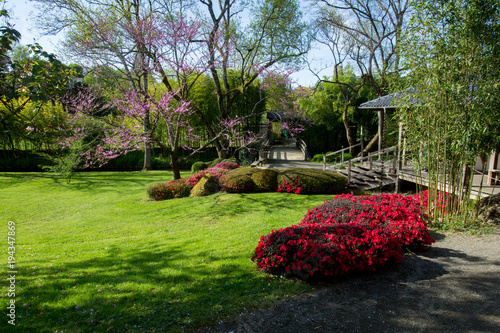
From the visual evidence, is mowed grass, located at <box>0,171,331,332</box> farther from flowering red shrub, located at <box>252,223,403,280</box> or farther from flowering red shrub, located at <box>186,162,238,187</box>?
flowering red shrub, located at <box>186,162,238,187</box>

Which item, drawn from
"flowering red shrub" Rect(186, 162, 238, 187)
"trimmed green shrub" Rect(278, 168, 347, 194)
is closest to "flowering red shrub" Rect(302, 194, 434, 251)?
"trimmed green shrub" Rect(278, 168, 347, 194)

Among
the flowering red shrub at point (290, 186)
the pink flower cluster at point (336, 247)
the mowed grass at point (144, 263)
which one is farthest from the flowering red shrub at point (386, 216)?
the flowering red shrub at point (290, 186)

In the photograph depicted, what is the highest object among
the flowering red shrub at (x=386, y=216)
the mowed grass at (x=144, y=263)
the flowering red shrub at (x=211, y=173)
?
the flowering red shrub at (x=211, y=173)

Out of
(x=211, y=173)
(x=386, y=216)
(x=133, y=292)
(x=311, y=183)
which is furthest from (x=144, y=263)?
(x=211, y=173)

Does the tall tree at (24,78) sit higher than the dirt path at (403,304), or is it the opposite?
the tall tree at (24,78)

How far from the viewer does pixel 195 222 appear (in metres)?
7.34

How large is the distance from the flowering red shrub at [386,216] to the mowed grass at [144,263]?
4.08 feet

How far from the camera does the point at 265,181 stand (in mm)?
10109

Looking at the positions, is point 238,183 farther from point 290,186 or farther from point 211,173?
point 211,173

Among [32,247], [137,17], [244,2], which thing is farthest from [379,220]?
[244,2]

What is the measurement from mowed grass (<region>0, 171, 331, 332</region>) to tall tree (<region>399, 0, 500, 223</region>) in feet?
10.7

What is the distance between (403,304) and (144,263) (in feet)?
11.4

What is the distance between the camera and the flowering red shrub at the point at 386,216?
4.68 meters

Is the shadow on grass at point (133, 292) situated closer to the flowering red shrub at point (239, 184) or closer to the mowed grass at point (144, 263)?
the mowed grass at point (144, 263)
